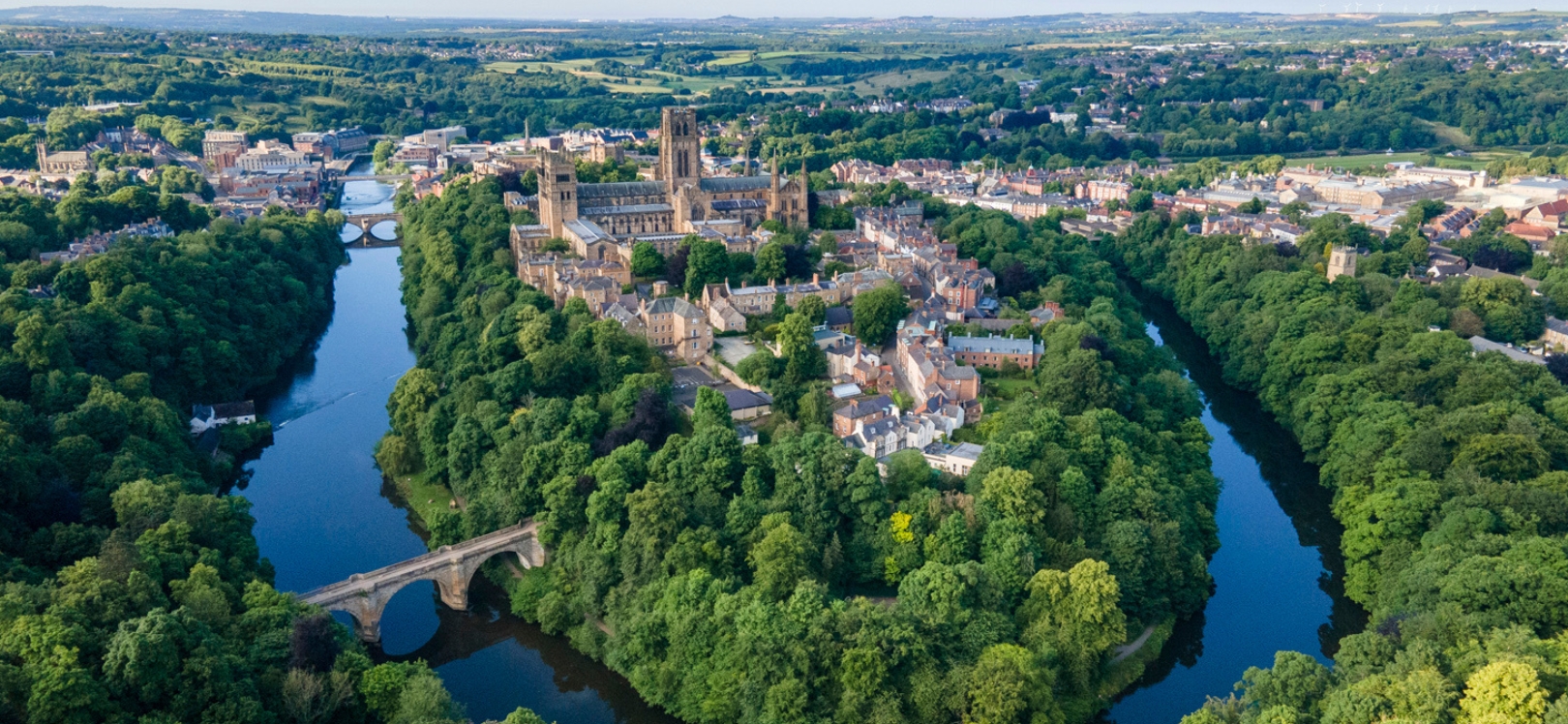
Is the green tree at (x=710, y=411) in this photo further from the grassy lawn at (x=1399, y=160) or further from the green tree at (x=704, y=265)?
the grassy lawn at (x=1399, y=160)

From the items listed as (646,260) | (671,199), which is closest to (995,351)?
(646,260)

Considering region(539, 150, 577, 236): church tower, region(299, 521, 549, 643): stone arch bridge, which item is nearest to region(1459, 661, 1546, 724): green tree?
region(299, 521, 549, 643): stone arch bridge

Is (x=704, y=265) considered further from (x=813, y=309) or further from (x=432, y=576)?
(x=432, y=576)

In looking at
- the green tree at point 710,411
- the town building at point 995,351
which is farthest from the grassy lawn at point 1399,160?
the green tree at point 710,411

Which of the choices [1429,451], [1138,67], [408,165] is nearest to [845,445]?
[1429,451]

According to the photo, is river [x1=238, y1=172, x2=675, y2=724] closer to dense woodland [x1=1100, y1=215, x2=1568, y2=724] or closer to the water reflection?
the water reflection
